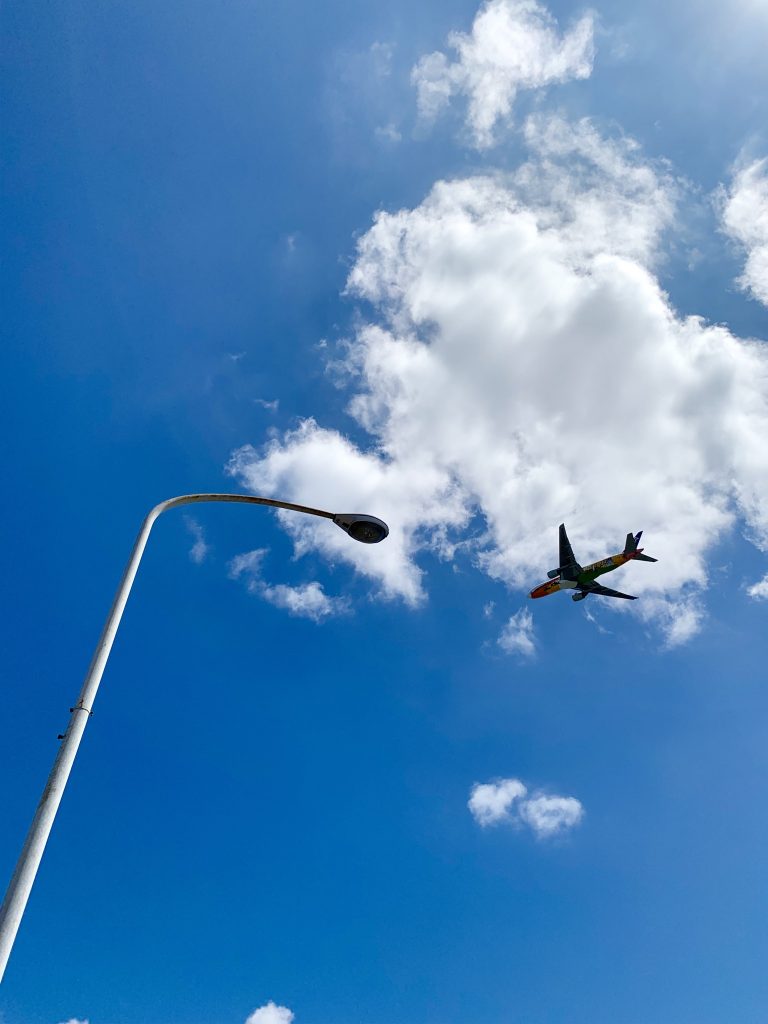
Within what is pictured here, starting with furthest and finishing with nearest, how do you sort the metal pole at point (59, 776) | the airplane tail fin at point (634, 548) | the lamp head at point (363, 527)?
the airplane tail fin at point (634, 548) → the lamp head at point (363, 527) → the metal pole at point (59, 776)

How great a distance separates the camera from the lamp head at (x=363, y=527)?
12711mm

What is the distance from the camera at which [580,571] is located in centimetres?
7856

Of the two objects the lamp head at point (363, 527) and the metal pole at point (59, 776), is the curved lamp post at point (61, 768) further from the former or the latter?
the lamp head at point (363, 527)

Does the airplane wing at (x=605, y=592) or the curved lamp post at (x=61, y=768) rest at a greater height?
the airplane wing at (x=605, y=592)

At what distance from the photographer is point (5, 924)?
6.67 metres

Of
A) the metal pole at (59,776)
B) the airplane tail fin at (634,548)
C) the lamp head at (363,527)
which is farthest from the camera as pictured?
the airplane tail fin at (634,548)

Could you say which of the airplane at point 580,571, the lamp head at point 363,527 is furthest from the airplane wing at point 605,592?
the lamp head at point 363,527

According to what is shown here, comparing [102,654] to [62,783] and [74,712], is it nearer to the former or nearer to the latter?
[74,712]

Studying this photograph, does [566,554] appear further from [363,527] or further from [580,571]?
[363,527]

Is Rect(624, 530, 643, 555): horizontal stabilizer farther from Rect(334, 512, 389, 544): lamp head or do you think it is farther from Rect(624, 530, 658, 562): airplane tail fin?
Rect(334, 512, 389, 544): lamp head

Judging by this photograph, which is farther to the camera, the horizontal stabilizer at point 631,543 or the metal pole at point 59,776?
the horizontal stabilizer at point 631,543

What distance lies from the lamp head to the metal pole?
12.6ft

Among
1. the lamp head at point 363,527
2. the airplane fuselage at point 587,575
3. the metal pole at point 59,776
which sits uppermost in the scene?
the airplane fuselage at point 587,575

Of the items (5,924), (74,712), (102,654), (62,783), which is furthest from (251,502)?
(5,924)
